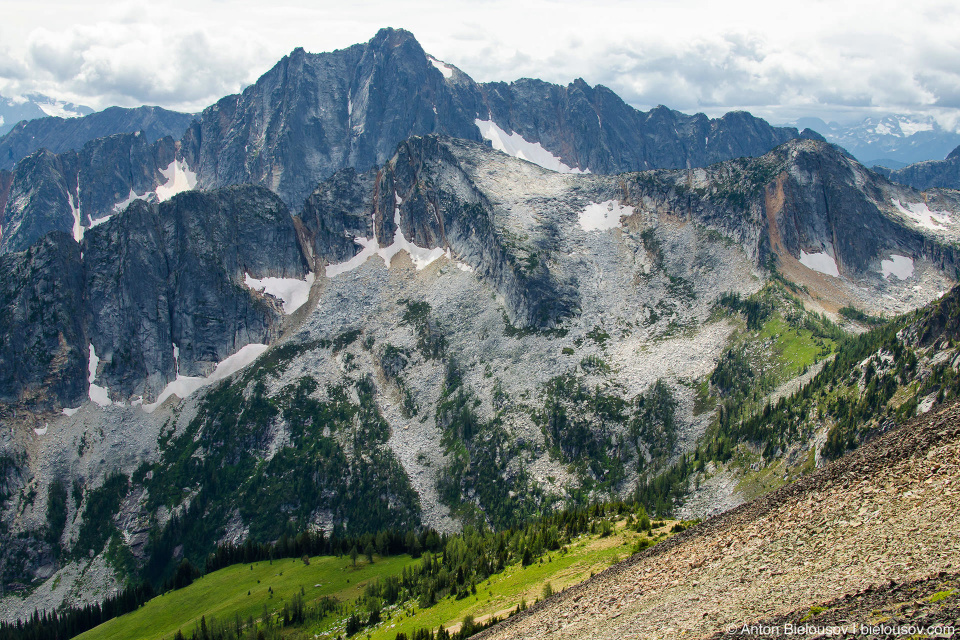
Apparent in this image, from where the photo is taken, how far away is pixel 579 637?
157ft

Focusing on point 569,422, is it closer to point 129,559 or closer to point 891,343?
point 891,343

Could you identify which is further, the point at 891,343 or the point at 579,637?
the point at 891,343

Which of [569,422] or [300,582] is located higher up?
[569,422]

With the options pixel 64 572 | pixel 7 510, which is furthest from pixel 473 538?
pixel 7 510

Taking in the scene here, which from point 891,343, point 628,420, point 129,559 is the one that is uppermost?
point 891,343

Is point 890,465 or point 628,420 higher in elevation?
point 890,465

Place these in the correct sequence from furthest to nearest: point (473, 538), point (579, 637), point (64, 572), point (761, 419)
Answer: point (64, 572), point (761, 419), point (473, 538), point (579, 637)

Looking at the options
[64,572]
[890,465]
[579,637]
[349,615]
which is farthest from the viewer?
[64,572]

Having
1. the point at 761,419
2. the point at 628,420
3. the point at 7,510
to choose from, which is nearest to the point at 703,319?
the point at 628,420

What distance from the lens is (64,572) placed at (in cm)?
18050

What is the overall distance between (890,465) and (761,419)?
98.9 metres

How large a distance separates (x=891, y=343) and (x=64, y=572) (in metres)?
227

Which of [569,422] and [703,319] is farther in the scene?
[703,319]

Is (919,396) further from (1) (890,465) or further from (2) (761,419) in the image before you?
(1) (890,465)
